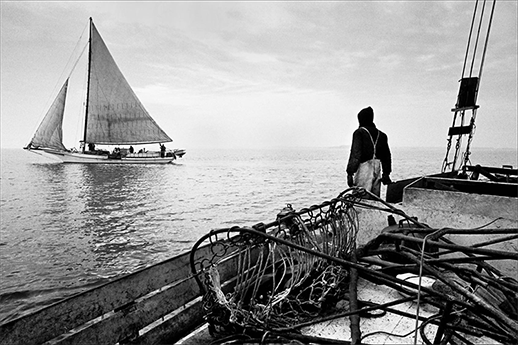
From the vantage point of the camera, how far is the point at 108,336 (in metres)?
1.83

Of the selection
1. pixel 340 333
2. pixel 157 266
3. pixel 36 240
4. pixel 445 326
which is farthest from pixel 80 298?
pixel 36 240

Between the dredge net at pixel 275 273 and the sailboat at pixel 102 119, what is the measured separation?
3870cm

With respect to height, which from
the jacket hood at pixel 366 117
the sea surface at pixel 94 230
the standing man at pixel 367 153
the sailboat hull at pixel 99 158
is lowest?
the sea surface at pixel 94 230

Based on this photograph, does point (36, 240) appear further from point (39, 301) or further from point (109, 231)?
point (39, 301)

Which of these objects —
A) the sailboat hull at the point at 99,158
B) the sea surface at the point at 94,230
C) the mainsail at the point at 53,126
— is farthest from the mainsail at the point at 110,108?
the sea surface at the point at 94,230

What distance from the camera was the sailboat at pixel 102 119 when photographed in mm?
36656

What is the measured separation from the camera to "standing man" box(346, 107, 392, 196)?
4562mm

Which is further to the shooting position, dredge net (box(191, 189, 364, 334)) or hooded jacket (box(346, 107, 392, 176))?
hooded jacket (box(346, 107, 392, 176))

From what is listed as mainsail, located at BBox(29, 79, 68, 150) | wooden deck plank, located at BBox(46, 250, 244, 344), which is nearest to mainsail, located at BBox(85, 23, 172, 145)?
mainsail, located at BBox(29, 79, 68, 150)

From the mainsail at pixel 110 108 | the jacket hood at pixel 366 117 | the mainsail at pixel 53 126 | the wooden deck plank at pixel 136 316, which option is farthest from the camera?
the mainsail at pixel 53 126

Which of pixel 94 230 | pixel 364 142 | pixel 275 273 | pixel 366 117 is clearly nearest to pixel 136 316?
pixel 275 273

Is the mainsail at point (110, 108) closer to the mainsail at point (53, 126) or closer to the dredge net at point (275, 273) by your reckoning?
the mainsail at point (53, 126)

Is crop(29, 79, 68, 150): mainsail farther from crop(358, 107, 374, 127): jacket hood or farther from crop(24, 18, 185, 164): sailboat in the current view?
crop(358, 107, 374, 127): jacket hood

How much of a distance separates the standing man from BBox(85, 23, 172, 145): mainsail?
122ft
